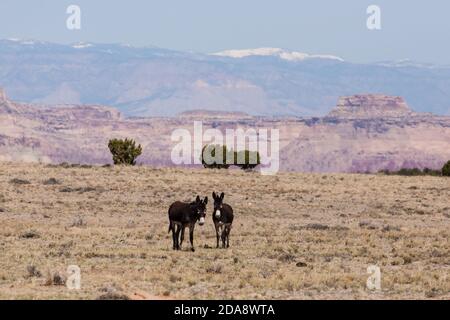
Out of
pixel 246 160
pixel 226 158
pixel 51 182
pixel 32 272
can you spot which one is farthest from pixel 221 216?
pixel 246 160

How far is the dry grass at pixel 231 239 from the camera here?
21547 mm

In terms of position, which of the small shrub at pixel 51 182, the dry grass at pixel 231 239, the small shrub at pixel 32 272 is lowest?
the dry grass at pixel 231 239

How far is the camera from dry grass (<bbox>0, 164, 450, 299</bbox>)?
21.5 metres

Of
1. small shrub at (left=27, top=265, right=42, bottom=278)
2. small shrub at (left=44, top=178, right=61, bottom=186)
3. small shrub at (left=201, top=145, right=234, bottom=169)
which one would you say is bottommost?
small shrub at (left=27, top=265, right=42, bottom=278)

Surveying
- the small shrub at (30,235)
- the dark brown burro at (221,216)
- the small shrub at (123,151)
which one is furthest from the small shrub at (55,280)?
the small shrub at (123,151)

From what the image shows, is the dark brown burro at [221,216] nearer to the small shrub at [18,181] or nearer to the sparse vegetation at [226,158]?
the small shrub at [18,181]

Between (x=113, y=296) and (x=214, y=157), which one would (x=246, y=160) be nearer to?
(x=214, y=157)

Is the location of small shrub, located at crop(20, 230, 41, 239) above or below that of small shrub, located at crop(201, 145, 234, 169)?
below

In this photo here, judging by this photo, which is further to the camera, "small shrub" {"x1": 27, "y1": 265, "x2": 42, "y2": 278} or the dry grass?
"small shrub" {"x1": 27, "y1": 265, "x2": 42, "y2": 278}

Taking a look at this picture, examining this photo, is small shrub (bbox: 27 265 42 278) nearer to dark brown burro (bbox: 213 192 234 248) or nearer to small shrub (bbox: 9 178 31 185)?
dark brown burro (bbox: 213 192 234 248)

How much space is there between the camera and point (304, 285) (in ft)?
71.6

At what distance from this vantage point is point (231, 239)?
32.3 m

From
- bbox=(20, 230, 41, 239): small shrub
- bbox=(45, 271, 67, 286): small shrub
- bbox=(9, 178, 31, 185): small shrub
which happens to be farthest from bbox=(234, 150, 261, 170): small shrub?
bbox=(45, 271, 67, 286): small shrub
